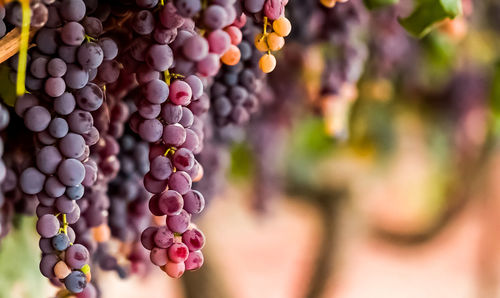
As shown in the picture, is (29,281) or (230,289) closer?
(29,281)

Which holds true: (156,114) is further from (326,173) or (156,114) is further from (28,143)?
(326,173)

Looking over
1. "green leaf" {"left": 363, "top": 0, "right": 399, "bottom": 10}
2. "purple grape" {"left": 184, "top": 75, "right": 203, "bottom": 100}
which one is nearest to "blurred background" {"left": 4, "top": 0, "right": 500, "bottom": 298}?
"green leaf" {"left": 363, "top": 0, "right": 399, "bottom": 10}

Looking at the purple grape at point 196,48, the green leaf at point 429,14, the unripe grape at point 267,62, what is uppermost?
the green leaf at point 429,14

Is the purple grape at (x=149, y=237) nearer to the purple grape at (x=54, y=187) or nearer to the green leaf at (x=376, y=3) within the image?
the purple grape at (x=54, y=187)

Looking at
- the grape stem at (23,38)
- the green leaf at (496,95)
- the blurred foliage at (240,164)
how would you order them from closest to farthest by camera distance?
the grape stem at (23,38)
the green leaf at (496,95)
the blurred foliage at (240,164)

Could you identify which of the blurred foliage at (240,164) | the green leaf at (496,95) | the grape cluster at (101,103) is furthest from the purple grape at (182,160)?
the blurred foliage at (240,164)

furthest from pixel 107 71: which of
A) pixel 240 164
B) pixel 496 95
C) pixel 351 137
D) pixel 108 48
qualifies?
pixel 240 164

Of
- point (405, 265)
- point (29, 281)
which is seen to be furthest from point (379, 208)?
point (29, 281)

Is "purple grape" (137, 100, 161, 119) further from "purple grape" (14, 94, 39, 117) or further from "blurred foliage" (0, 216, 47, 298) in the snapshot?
"blurred foliage" (0, 216, 47, 298)

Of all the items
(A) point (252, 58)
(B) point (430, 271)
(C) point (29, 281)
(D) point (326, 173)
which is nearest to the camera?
(A) point (252, 58)
